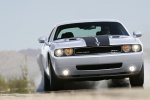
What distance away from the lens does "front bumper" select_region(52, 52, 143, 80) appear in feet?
25.3

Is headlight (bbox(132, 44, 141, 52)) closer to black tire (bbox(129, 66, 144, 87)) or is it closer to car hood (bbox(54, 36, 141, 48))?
car hood (bbox(54, 36, 141, 48))

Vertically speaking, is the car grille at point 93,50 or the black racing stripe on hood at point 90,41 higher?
the black racing stripe on hood at point 90,41

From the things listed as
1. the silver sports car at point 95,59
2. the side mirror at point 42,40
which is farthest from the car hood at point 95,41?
the side mirror at point 42,40

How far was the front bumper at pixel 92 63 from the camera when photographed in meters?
7.71

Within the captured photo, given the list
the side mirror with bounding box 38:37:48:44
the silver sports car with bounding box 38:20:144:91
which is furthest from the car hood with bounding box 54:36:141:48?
the side mirror with bounding box 38:37:48:44

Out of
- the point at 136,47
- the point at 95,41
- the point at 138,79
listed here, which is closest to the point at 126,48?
the point at 136,47

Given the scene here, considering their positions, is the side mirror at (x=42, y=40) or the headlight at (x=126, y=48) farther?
the side mirror at (x=42, y=40)

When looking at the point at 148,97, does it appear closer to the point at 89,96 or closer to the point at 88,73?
the point at 89,96

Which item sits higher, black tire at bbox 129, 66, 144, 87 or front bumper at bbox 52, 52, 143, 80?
front bumper at bbox 52, 52, 143, 80

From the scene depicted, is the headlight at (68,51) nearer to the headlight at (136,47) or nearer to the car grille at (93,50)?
the car grille at (93,50)

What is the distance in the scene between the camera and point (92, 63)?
7.65 meters

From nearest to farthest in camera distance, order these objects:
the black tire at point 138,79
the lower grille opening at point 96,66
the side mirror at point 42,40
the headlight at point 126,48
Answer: the lower grille opening at point 96,66 < the headlight at point 126,48 < the black tire at point 138,79 < the side mirror at point 42,40

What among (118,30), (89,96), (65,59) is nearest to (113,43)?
(65,59)

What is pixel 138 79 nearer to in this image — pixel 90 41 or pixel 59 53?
pixel 90 41
